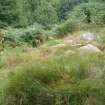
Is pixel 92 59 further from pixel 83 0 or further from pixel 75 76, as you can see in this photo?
pixel 83 0

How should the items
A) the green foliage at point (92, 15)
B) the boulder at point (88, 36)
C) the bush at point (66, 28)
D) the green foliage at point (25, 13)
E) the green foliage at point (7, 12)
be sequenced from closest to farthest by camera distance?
1. the boulder at point (88, 36)
2. the bush at point (66, 28)
3. the green foliage at point (92, 15)
4. the green foliage at point (7, 12)
5. the green foliage at point (25, 13)

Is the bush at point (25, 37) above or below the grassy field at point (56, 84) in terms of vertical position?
below

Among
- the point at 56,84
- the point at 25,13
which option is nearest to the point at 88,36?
the point at 56,84

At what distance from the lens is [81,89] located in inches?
134

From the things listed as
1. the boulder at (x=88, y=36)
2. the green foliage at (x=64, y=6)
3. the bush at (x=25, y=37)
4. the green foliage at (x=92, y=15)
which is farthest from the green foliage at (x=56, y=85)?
the green foliage at (x=64, y=6)

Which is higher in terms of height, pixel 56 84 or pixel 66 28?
pixel 56 84

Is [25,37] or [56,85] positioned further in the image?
[25,37]

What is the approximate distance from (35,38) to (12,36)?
0.70 m

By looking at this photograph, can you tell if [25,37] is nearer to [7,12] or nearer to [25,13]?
[7,12]

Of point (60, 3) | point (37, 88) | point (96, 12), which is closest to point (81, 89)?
point (37, 88)

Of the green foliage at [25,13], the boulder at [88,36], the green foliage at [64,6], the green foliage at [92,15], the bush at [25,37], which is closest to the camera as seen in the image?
the boulder at [88,36]

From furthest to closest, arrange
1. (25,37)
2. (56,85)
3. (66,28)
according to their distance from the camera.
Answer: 1. (66,28)
2. (25,37)
3. (56,85)

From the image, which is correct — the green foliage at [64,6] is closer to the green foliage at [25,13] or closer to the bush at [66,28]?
the green foliage at [25,13]

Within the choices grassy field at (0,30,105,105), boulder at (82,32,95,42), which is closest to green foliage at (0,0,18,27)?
boulder at (82,32,95,42)
